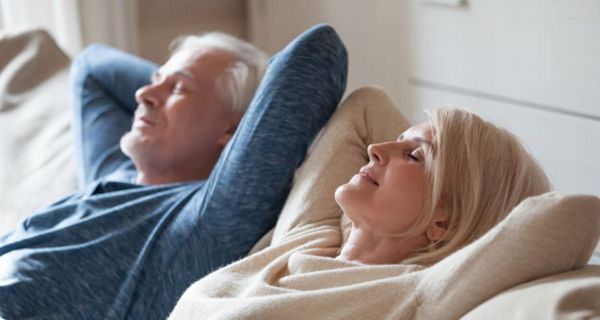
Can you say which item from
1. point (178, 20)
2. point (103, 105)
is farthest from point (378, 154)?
point (178, 20)

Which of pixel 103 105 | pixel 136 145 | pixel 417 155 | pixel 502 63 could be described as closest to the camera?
pixel 417 155

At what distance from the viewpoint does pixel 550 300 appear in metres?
1.07

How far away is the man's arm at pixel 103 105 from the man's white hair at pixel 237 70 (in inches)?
8.9

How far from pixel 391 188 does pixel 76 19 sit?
212 centimetres

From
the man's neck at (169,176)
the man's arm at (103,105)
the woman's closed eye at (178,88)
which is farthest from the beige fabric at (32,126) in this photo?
the woman's closed eye at (178,88)

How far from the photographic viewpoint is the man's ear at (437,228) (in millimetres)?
1416

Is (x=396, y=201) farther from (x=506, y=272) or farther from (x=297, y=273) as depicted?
(x=506, y=272)

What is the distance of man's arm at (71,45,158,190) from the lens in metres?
2.30

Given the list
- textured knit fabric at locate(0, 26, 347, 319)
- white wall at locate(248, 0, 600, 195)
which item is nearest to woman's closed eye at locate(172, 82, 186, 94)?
textured knit fabric at locate(0, 26, 347, 319)

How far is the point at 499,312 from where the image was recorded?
1106mm

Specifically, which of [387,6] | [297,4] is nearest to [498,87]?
[387,6]

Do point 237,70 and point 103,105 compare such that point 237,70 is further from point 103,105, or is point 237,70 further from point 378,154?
point 378,154

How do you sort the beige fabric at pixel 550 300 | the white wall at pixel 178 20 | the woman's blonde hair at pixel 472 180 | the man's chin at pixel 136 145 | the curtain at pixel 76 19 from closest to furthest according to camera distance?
1. the beige fabric at pixel 550 300
2. the woman's blonde hair at pixel 472 180
3. the man's chin at pixel 136 145
4. the curtain at pixel 76 19
5. the white wall at pixel 178 20

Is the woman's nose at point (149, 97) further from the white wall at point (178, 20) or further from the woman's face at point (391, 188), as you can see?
the white wall at point (178, 20)
